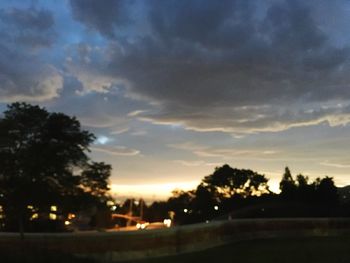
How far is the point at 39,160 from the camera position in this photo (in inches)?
1485

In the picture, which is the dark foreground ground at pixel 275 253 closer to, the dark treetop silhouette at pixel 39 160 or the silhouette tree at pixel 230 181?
the dark treetop silhouette at pixel 39 160

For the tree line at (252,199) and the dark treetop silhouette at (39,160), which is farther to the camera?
the tree line at (252,199)

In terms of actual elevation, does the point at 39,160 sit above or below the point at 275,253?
above

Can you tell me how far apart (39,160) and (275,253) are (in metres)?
18.5

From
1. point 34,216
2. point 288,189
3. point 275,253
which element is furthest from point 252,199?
point 34,216

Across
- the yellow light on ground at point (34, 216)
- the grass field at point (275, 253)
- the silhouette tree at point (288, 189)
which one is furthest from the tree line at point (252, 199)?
the yellow light on ground at point (34, 216)

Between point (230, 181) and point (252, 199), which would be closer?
point (252, 199)

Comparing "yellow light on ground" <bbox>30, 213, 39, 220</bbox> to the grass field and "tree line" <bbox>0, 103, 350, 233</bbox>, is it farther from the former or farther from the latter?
the grass field

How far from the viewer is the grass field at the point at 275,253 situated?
40.3 meters

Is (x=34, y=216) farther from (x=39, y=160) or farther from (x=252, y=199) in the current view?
(x=252, y=199)

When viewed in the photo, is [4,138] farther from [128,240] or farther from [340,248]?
[340,248]

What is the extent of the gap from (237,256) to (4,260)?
22439 millimetres

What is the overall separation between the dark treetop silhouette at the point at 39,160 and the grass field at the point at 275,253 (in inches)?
282

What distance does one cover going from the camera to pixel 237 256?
43.5m
